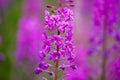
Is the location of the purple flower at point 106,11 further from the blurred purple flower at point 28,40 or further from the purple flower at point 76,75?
the blurred purple flower at point 28,40

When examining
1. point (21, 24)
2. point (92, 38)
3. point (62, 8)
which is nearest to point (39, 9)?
point (21, 24)

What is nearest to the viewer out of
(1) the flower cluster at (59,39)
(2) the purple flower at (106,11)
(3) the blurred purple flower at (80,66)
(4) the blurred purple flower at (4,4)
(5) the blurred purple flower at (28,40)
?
(1) the flower cluster at (59,39)

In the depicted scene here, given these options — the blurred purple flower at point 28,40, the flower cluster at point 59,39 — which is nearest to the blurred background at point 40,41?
the blurred purple flower at point 28,40

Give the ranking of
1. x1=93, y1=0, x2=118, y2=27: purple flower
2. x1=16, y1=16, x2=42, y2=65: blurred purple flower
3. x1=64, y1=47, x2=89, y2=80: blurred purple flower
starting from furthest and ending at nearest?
1. x1=16, y1=16, x2=42, y2=65: blurred purple flower
2. x1=93, y1=0, x2=118, y2=27: purple flower
3. x1=64, y1=47, x2=89, y2=80: blurred purple flower

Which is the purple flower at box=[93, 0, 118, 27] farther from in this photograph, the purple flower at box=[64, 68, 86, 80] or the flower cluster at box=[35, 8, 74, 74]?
the flower cluster at box=[35, 8, 74, 74]

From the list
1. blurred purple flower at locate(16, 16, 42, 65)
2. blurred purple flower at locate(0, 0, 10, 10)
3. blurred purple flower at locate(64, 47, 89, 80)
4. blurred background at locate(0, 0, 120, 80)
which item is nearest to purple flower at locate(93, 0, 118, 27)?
blurred background at locate(0, 0, 120, 80)

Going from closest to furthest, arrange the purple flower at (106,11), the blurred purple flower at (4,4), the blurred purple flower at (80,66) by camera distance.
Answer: the blurred purple flower at (80,66)
the purple flower at (106,11)
the blurred purple flower at (4,4)

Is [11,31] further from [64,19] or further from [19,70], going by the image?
[64,19]
